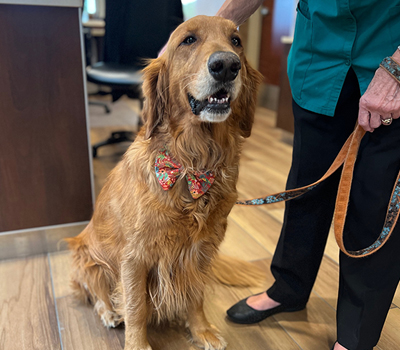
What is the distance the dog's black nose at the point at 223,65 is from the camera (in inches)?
37.1

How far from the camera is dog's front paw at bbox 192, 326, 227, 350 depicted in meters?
1.30

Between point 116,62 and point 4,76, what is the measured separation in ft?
5.83

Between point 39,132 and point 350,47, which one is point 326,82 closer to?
point 350,47

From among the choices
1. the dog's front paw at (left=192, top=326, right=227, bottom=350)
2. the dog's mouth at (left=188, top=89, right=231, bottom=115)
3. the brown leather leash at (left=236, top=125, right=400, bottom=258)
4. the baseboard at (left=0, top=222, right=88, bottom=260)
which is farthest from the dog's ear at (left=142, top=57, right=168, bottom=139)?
the baseboard at (left=0, top=222, right=88, bottom=260)

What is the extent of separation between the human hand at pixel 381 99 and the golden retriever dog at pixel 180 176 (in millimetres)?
345

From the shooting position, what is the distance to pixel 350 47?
3.36 ft

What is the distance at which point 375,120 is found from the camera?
960 millimetres

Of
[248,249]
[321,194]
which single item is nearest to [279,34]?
[248,249]

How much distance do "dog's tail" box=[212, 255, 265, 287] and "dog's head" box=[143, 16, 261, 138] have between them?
721 mm

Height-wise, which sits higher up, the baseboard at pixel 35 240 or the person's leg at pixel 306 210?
the person's leg at pixel 306 210

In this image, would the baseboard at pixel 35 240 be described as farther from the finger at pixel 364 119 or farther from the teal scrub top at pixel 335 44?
the finger at pixel 364 119

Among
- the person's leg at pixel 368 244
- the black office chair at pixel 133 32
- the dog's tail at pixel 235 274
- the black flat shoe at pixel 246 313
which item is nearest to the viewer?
the person's leg at pixel 368 244

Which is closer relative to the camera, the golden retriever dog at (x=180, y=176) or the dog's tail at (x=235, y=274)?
the golden retriever dog at (x=180, y=176)

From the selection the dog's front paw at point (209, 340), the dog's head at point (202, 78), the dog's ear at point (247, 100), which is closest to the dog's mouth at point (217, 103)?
the dog's head at point (202, 78)
